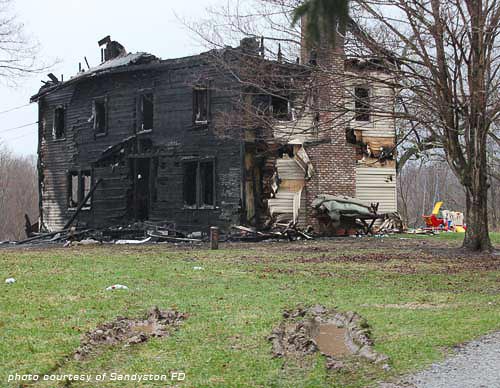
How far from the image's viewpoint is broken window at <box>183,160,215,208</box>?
2867 centimetres

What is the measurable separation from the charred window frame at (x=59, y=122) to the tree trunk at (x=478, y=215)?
22.1 m

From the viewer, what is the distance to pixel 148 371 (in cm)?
695

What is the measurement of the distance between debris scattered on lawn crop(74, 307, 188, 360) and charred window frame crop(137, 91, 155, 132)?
21.4 meters

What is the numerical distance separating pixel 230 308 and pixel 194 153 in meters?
18.7

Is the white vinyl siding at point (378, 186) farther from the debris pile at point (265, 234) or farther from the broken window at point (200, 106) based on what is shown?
the broken window at point (200, 106)

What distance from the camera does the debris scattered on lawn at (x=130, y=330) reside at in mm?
7965

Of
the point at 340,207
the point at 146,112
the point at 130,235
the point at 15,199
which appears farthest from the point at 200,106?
the point at 15,199

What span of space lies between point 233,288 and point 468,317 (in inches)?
181

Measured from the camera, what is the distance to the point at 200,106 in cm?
2895

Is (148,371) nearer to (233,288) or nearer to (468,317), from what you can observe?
(468,317)

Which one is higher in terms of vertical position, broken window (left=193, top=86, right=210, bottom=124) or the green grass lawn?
broken window (left=193, top=86, right=210, bottom=124)

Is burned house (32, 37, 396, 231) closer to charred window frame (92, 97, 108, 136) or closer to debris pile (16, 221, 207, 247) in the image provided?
charred window frame (92, 97, 108, 136)

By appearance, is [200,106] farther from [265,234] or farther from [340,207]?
[340,207]

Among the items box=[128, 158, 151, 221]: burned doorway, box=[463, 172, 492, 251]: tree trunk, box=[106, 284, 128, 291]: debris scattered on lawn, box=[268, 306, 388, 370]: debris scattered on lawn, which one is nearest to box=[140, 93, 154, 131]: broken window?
box=[128, 158, 151, 221]: burned doorway
